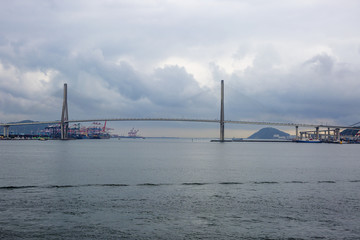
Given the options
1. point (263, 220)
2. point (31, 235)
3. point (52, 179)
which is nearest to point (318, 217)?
point (263, 220)

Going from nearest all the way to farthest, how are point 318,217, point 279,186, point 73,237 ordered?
point 73,237 → point 318,217 → point 279,186

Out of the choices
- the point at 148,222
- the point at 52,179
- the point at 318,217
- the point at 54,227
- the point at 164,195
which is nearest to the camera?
the point at 54,227

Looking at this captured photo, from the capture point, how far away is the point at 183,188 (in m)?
22.9

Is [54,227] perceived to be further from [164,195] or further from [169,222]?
[164,195]

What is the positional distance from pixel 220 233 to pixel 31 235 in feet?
21.0

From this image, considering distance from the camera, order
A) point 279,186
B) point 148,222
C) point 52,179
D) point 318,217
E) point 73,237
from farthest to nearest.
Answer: point 52,179
point 279,186
point 318,217
point 148,222
point 73,237

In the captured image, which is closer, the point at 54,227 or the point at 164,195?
the point at 54,227

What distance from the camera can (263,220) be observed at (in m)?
15.0

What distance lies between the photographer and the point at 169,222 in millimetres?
14508

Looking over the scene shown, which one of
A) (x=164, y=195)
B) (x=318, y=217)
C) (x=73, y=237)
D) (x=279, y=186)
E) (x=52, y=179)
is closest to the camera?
(x=73, y=237)

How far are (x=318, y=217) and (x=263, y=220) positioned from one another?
246 cm

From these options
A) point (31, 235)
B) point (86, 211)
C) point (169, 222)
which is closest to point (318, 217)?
point (169, 222)

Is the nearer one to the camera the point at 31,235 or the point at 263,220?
the point at 31,235

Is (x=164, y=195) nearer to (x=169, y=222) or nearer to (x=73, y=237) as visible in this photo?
(x=169, y=222)
